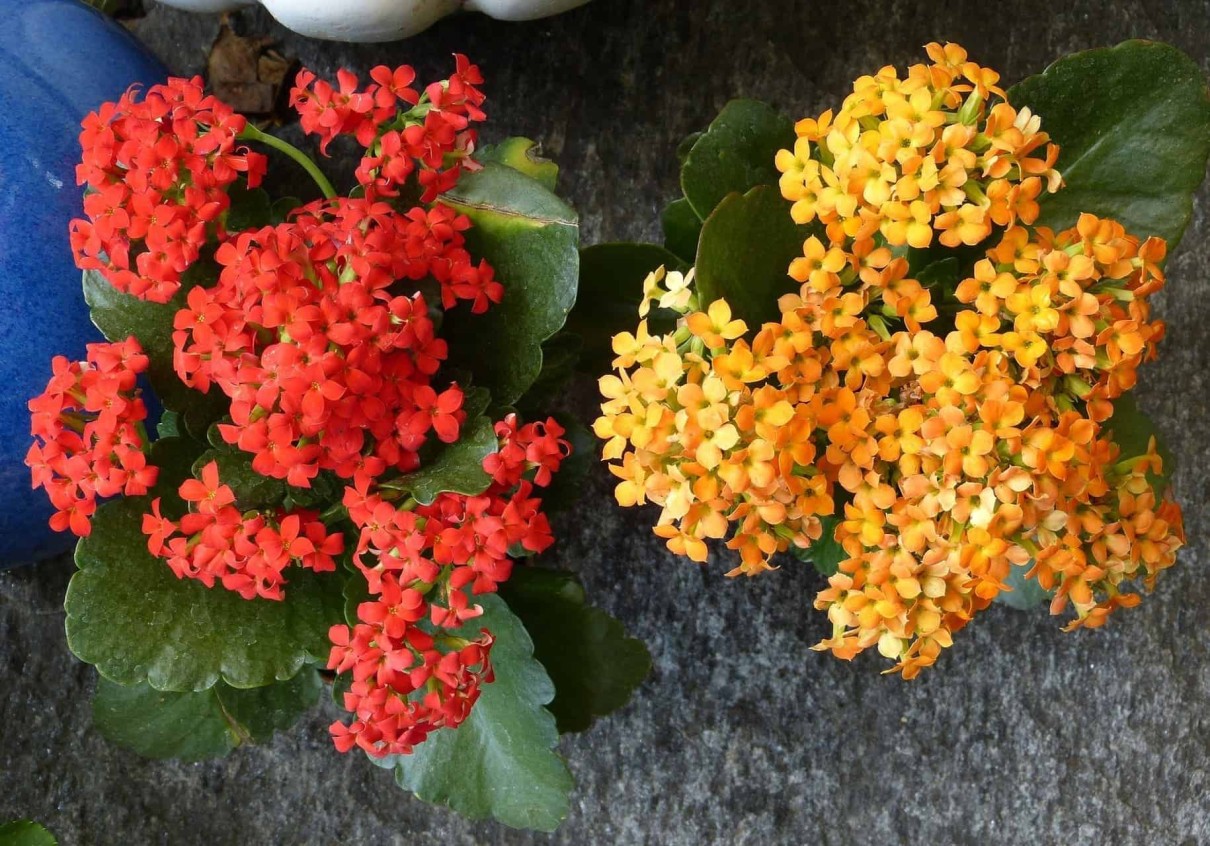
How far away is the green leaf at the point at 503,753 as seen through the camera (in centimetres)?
86

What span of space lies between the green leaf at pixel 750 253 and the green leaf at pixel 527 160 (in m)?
0.16

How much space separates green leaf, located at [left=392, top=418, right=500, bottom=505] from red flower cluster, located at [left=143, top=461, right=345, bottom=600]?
0.09m

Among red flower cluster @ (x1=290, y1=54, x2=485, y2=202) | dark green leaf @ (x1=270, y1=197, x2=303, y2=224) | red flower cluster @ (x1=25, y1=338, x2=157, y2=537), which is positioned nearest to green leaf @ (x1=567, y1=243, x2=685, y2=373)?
red flower cluster @ (x1=290, y1=54, x2=485, y2=202)

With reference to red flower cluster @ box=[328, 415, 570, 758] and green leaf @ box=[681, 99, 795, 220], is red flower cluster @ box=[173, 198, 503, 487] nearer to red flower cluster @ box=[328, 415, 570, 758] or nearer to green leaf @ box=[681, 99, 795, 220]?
red flower cluster @ box=[328, 415, 570, 758]

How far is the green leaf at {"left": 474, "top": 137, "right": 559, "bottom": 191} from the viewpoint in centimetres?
84

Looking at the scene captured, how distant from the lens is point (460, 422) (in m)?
0.77

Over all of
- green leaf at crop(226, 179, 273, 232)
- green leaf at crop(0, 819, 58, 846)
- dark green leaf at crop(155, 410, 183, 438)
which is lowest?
green leaf at crop(0, 819, 58, 846)

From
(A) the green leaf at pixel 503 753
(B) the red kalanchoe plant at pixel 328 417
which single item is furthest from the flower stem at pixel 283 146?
(A) the green leaf at pixel 503 753

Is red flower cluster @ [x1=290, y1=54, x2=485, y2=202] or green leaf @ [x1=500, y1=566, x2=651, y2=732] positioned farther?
green leaf @ [x1=500, y1=566, x2=651, y2=732]

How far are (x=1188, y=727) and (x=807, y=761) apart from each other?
397mm

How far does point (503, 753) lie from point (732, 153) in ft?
1.73

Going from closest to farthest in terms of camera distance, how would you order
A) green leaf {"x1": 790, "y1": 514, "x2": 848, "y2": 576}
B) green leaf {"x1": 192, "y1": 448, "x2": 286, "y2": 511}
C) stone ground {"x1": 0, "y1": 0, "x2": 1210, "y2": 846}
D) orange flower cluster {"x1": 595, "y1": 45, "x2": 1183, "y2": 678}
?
orange flower cluster {"x1": 595, "y1": 45, "x2": 1183, "y2": 678} → green leaf {"x1": 192, "y1": 448, "x2": 286, "y2": 511} → green leaf {"x1": 790, "y1": 514, "x2": 848, "y2": 576} → stone ground {"x1": 0, "y1": 0, "x2": 1210, "y2": 846}

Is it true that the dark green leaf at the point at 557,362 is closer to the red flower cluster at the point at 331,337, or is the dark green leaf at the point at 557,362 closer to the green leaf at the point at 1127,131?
the red flower cluster at the point at 331,337

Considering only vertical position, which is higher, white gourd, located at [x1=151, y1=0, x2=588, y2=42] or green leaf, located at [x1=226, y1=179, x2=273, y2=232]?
white gourd, located at [x1=151, y1=0, x2=588, y2=42]
